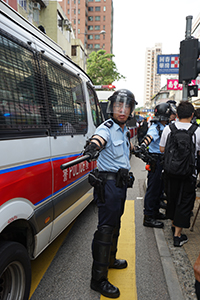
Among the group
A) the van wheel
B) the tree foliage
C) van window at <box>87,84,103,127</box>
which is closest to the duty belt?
the van wheel

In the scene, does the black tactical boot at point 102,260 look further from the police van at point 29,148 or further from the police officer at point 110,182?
the police van at point 29,148

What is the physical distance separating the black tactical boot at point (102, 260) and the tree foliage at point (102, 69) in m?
40.2

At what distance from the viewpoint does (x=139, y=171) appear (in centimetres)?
915

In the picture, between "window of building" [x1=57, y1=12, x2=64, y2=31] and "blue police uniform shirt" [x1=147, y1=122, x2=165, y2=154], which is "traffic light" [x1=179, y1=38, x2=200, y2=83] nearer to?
"blue police uniform shirt" [x1=147, y1=122, x2=165, y2=154]

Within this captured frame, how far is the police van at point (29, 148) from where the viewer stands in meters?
1.88

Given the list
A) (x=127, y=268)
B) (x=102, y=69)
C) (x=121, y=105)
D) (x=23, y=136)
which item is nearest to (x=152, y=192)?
(x=127, y=268)

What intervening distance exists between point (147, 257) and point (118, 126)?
6.05ft

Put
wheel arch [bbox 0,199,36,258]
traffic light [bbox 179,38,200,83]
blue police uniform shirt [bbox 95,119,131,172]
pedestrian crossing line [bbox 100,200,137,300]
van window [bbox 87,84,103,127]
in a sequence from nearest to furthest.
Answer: wheel arch [bbox 0,199,36,258] < blue police uniform shirt [bbox 95,119,131,172] < pedestrian crossing line [bbox 100,200,137,300] < van window [bbox 87,84,103,127] < traffic light [bbox 179,38,200,83]

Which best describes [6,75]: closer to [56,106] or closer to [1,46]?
[1,46]

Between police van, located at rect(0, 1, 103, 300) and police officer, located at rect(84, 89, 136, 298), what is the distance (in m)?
0.50

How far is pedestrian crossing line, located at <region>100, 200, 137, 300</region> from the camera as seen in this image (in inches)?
103

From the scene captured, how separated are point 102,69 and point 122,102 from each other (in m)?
41.5

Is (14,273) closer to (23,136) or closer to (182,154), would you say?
(23,136)

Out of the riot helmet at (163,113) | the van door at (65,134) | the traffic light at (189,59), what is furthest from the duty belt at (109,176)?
the traffic light at (189,59)
